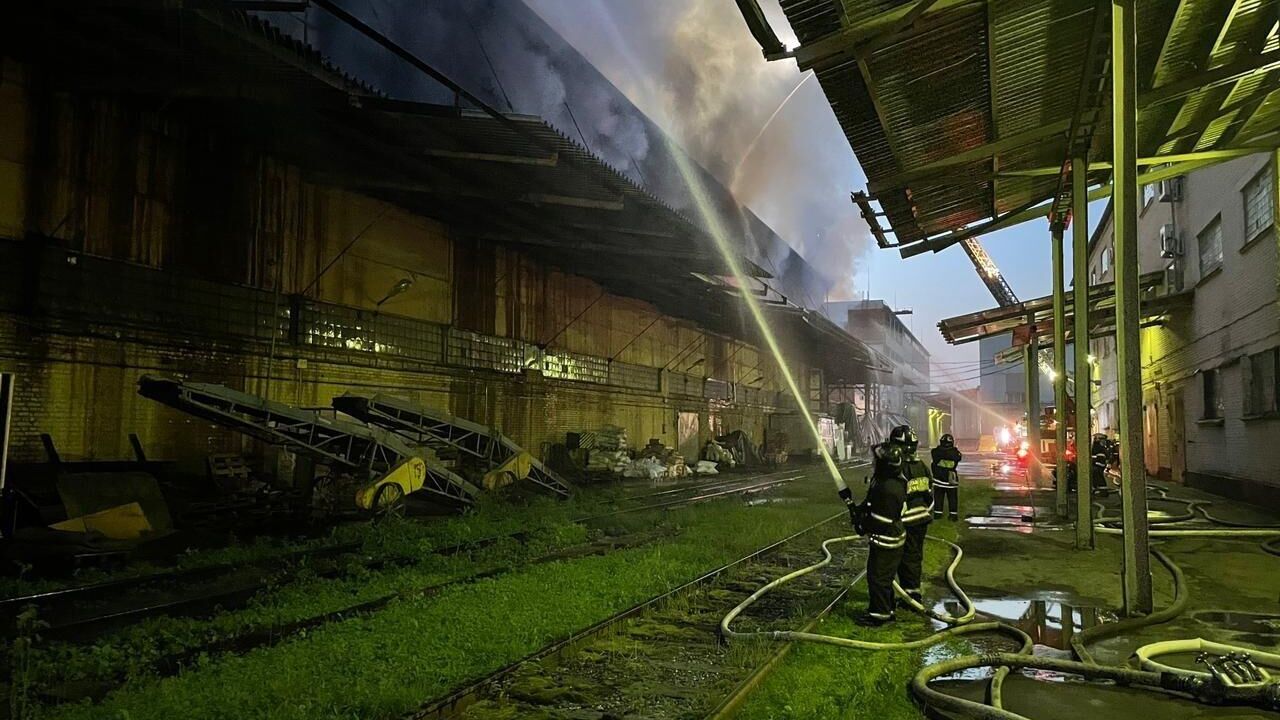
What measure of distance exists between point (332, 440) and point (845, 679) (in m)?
8.09

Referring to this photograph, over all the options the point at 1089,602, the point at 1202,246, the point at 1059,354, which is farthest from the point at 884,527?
the point at 1202,246

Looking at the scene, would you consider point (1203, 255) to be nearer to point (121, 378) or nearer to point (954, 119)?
point (954, 119)

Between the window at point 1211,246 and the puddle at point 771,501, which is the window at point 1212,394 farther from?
the puddle at point 771,501

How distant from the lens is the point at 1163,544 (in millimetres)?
10094

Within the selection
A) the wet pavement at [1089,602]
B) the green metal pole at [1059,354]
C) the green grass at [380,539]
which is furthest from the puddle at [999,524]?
the green grass at [380,539]

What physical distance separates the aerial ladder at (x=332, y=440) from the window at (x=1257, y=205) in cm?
1404

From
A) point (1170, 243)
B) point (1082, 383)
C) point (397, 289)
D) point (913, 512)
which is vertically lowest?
point (913, 512)

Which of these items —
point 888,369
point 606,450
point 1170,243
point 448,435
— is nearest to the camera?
point 448,435

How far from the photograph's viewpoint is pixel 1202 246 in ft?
54.3

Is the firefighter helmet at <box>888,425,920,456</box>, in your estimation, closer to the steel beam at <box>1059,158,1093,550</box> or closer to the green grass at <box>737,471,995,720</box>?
the green grass at <box>737,471,995,720</box>

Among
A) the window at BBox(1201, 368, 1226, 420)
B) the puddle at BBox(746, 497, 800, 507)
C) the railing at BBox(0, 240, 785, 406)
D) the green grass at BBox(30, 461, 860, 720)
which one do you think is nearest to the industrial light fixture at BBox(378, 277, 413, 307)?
the railing at BBox(0, 240, 785, 406)

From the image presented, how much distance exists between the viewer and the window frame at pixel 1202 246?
1511cm

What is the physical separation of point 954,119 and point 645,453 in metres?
16.9

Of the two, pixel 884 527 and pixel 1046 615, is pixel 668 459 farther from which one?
pixel 884 527
